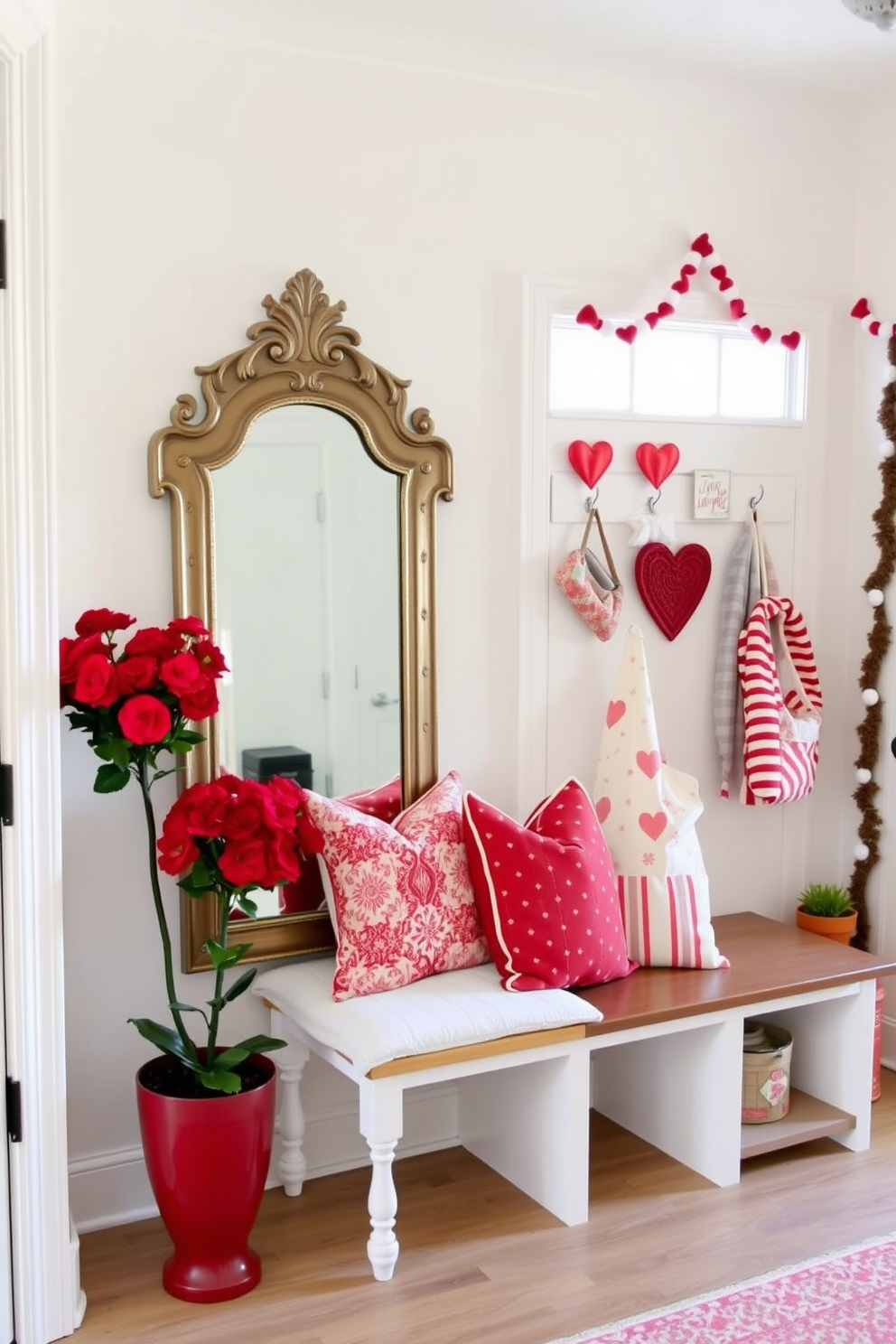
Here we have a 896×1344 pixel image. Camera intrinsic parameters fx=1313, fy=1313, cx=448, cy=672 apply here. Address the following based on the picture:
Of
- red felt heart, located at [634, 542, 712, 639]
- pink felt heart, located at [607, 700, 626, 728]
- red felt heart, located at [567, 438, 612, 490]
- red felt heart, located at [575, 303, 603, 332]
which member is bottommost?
pink felt heart, located at [607, 700, 626, 728]

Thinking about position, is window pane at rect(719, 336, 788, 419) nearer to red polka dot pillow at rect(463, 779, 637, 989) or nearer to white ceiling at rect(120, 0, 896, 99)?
white ceiling at rect(120, 0, 896, 99)

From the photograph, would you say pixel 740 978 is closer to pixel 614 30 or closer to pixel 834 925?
pixel 834 925

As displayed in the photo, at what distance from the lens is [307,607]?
2.87 metres

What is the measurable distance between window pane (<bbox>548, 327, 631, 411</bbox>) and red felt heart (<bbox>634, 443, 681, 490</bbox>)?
13 cm

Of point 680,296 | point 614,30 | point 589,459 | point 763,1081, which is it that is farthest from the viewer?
point 680,296

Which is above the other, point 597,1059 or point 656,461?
point 656,461

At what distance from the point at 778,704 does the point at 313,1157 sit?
5.16 feet

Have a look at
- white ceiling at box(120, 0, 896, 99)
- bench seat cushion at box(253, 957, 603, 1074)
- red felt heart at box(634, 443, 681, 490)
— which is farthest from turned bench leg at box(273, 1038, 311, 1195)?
white ceiling at box(120, 0, 896, 99)

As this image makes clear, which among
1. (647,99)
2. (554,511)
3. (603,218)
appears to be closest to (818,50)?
(647,99)

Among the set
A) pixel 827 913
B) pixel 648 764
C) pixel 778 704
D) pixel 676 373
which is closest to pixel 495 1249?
pixel 648 764

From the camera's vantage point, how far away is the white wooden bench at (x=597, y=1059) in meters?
2.54

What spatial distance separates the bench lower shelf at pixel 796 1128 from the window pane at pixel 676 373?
1.74 metres

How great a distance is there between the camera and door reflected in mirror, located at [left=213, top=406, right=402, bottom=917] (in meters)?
2.81

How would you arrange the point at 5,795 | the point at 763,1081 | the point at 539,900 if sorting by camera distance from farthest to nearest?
the point at 763,1081, the point at 539,900, the point at 5,795
